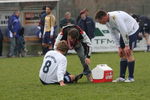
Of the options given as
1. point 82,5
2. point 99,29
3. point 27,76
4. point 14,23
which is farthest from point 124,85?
point 82,5

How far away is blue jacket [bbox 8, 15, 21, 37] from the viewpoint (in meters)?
24.8

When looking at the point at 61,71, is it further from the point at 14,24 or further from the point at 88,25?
the point at 14,24

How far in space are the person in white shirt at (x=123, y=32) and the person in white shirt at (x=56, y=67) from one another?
1.03 metres

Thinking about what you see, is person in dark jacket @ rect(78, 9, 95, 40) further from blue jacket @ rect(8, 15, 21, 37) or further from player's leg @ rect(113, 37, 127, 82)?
player's leg @ rect(113, 37, 127, 82)

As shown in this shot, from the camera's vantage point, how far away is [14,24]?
979 inches

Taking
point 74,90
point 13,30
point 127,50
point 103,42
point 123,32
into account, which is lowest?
point 103,42

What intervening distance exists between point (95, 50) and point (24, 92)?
53.4 feet

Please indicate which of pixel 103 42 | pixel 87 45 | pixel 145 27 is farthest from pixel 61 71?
pixel 145 27

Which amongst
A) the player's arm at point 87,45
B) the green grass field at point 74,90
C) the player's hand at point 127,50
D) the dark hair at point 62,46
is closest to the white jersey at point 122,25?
the player's hand at point 127,50

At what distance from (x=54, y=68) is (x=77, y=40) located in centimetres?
108

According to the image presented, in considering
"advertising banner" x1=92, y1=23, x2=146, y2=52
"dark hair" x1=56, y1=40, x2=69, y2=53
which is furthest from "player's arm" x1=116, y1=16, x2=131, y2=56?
"advertising banner" x1=92, y1=23, x2=146, y2=52

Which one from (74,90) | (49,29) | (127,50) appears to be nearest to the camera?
(74,90)

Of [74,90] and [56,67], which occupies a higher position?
[56,67]

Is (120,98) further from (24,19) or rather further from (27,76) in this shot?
(24,19)
